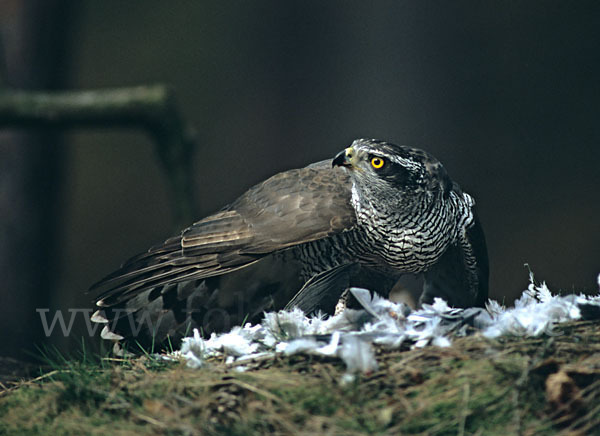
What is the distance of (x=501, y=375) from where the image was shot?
230 cm

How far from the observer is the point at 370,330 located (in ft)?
8.95

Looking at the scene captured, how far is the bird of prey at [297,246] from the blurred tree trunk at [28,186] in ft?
5.07

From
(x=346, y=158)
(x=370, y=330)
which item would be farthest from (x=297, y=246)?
(x=370, y=330)

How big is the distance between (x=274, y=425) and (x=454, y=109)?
4386 mm

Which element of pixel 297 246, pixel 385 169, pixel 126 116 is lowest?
pixel 297 246

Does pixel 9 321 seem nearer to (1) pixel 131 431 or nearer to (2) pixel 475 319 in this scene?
(1) pixel 131 431

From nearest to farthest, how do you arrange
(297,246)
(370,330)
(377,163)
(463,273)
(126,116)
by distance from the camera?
(370,330) < (377,163) < (297,246) < (463,273) < (126,116)

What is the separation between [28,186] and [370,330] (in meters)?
3.12

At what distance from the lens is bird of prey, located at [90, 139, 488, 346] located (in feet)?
11.1

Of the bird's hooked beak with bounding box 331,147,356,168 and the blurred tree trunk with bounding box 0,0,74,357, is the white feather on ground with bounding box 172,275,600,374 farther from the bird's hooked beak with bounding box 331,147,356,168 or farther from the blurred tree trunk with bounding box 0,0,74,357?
the blurred tree trunk with bounding box 0,0,74,357

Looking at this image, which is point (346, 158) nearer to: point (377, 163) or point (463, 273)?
point (377, 163)

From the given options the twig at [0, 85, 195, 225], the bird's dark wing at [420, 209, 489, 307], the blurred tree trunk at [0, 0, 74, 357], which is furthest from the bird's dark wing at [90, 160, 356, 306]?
the blurred tree trunk at [0, 0, 74, 357]

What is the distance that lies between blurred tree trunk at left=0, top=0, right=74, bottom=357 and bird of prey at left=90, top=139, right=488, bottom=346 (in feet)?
5.07

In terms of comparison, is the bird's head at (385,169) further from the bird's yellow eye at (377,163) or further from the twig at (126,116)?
the twig at (126,116)
